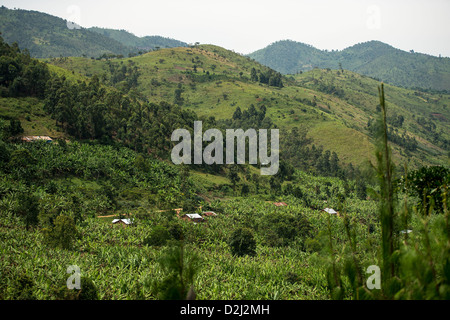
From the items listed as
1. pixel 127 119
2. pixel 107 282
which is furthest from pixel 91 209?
pixel 127 119

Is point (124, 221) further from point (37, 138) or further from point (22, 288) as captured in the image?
point (37, 138)

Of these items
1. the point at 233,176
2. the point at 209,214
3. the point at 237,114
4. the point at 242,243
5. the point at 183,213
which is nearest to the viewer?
the point at 242,243

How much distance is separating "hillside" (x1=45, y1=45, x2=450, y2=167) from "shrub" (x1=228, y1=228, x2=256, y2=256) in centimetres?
6977

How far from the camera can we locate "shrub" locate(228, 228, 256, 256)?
32.6 meters

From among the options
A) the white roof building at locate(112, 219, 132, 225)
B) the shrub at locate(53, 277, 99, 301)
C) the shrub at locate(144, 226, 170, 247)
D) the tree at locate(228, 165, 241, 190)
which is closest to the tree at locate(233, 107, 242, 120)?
the tree at locate(228, 165, 241, 190)

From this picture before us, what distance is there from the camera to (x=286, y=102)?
12338cm

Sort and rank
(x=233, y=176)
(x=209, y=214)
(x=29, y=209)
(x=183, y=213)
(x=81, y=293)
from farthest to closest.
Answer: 1. (x=233, y=176)
2. (x=209, y=214)
3. (x=183, y=213)
4. (x=29, y=209)
5. (x=81, y=293)

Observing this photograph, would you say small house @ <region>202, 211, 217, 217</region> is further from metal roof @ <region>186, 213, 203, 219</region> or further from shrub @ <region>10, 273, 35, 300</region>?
shrub @ <region>10, 273, 35, 300</region>

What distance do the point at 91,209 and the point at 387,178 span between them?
4045 centimetres

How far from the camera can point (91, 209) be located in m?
42.2

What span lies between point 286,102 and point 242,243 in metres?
96.5

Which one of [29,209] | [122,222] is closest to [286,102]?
[122,222]

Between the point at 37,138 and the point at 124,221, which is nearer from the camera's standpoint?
the point at 124,221

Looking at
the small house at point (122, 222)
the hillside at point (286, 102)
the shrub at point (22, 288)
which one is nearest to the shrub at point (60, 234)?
Answer: the shrub at point (22, 288)
